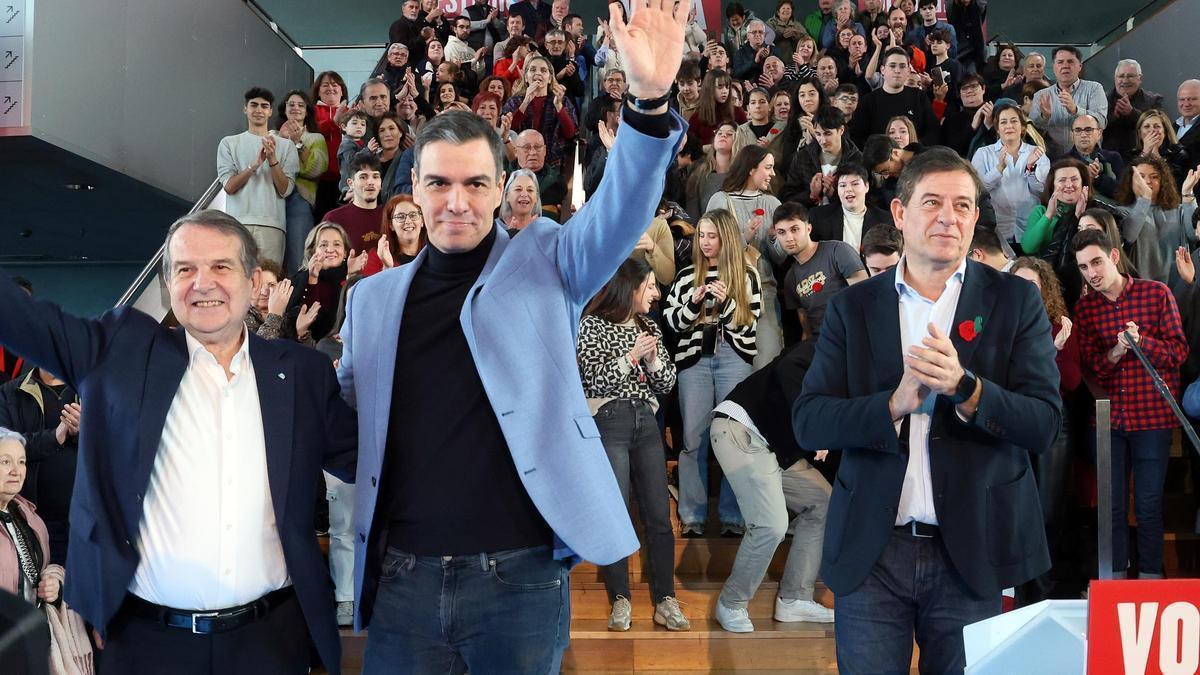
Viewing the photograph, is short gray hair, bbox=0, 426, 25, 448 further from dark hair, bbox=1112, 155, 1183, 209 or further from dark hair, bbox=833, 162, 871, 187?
dark hair, bbox=1112, 155, 1183, 209

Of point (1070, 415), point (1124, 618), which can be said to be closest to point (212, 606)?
point (1124, 618)

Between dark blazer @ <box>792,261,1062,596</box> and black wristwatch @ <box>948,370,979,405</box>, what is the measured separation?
0.10 feet

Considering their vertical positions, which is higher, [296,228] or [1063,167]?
[1063,167]

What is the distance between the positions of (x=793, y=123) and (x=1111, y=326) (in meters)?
3.11

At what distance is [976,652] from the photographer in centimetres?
175

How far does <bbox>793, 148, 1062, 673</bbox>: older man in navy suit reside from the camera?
229cm

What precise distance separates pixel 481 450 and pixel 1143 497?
12.6ft

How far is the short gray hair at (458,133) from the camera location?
211cm

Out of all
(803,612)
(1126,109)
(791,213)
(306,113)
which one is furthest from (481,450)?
(1126,109)

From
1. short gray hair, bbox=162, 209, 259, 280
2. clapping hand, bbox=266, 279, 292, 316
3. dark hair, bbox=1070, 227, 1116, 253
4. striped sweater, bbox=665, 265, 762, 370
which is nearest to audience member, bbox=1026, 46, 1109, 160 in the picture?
dark hair, bbox=1070, 227, 1116, 253

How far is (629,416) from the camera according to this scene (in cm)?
457

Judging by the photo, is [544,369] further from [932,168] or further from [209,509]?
[932,168]

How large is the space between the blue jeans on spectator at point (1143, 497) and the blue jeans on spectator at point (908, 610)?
290 centimetres

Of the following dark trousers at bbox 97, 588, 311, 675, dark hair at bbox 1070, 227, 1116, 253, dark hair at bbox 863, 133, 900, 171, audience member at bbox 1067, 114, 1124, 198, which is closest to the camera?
dark trousers at bbox 97, 588, 311, 675
